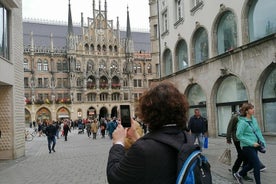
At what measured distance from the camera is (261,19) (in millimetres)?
18750

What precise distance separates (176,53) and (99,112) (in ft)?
179

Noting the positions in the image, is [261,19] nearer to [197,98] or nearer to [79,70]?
[197,98]

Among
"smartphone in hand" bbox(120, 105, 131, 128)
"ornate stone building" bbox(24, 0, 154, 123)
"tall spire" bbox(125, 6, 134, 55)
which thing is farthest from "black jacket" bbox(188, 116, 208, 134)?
"tall spire" bbox(125, 6, 134, 55)

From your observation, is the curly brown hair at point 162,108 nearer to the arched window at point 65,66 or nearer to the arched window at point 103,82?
the arched window at point 103,82

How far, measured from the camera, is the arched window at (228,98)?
21.0 metres

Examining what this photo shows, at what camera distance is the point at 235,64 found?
20312mm

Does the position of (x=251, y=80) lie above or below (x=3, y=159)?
above

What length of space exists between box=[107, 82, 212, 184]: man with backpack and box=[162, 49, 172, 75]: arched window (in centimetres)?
2927

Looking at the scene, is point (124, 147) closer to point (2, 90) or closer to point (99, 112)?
point (2, 90)

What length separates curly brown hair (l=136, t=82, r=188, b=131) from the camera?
8.56 feet

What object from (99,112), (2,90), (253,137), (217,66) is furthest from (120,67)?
(253,137)

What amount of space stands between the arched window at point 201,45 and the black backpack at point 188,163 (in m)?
22.7

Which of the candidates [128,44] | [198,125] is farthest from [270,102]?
[128,44]

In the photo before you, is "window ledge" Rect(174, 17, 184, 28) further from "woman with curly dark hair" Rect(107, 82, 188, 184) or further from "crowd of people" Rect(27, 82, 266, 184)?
"woman with curly dark hair" Rect(107, 82, 188, 184)
